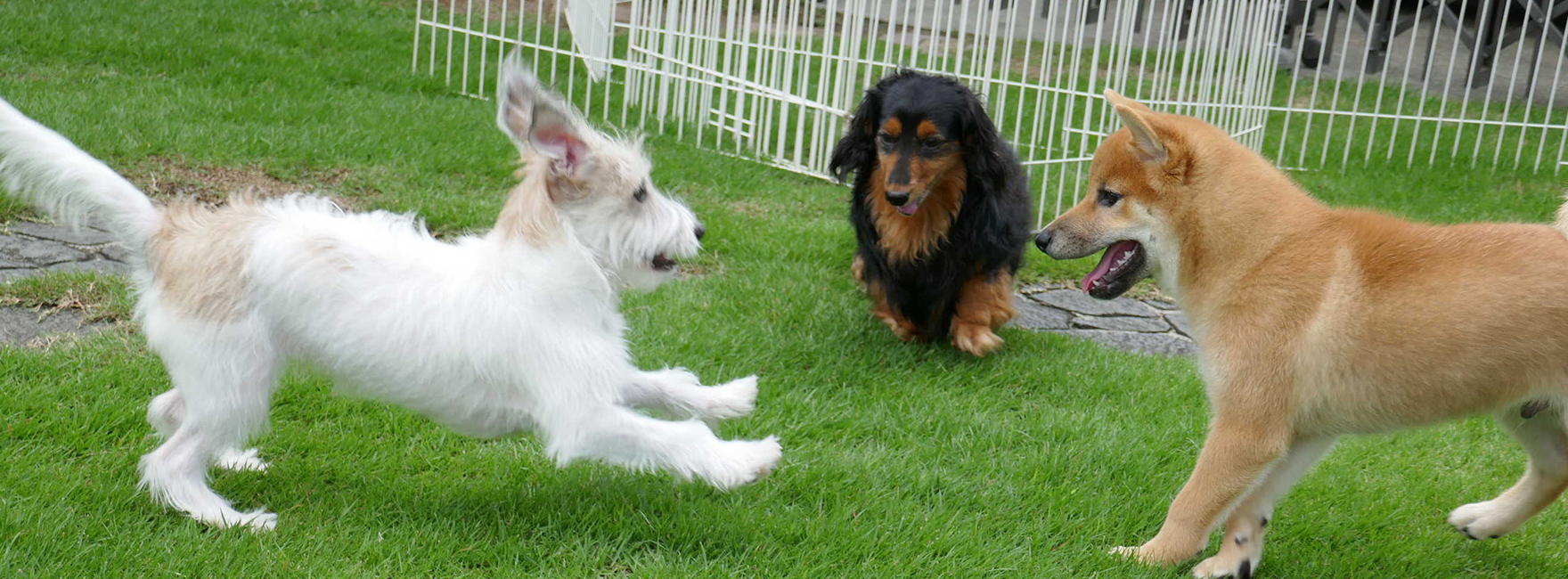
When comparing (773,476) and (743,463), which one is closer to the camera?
(743,463)

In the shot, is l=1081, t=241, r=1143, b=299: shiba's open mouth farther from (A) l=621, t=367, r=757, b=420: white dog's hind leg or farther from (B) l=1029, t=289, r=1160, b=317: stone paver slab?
(B) l=1029, t=289, r=1160, b=317: stone paver slab

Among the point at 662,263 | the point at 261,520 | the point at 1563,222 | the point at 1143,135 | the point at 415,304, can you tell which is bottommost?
the point at 261,520

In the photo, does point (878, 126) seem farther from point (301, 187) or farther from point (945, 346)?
point (301, 187)

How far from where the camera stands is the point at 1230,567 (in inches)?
137

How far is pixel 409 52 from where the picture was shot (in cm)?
1067

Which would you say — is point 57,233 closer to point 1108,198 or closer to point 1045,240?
point 1045,240

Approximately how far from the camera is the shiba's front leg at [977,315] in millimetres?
5211

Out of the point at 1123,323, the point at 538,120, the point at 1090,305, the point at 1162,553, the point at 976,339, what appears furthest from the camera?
the point at 1090,305

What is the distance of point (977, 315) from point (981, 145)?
72cm

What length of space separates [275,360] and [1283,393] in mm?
2613

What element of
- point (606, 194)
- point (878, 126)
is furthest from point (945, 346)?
point (606, 194)

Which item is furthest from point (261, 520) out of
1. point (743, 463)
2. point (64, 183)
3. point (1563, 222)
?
point (1563, 222)

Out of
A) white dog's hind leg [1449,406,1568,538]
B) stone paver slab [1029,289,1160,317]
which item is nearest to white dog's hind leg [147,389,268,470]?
white dog's hind leg [1449,406,1568,538]

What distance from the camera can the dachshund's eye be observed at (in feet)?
11.8
